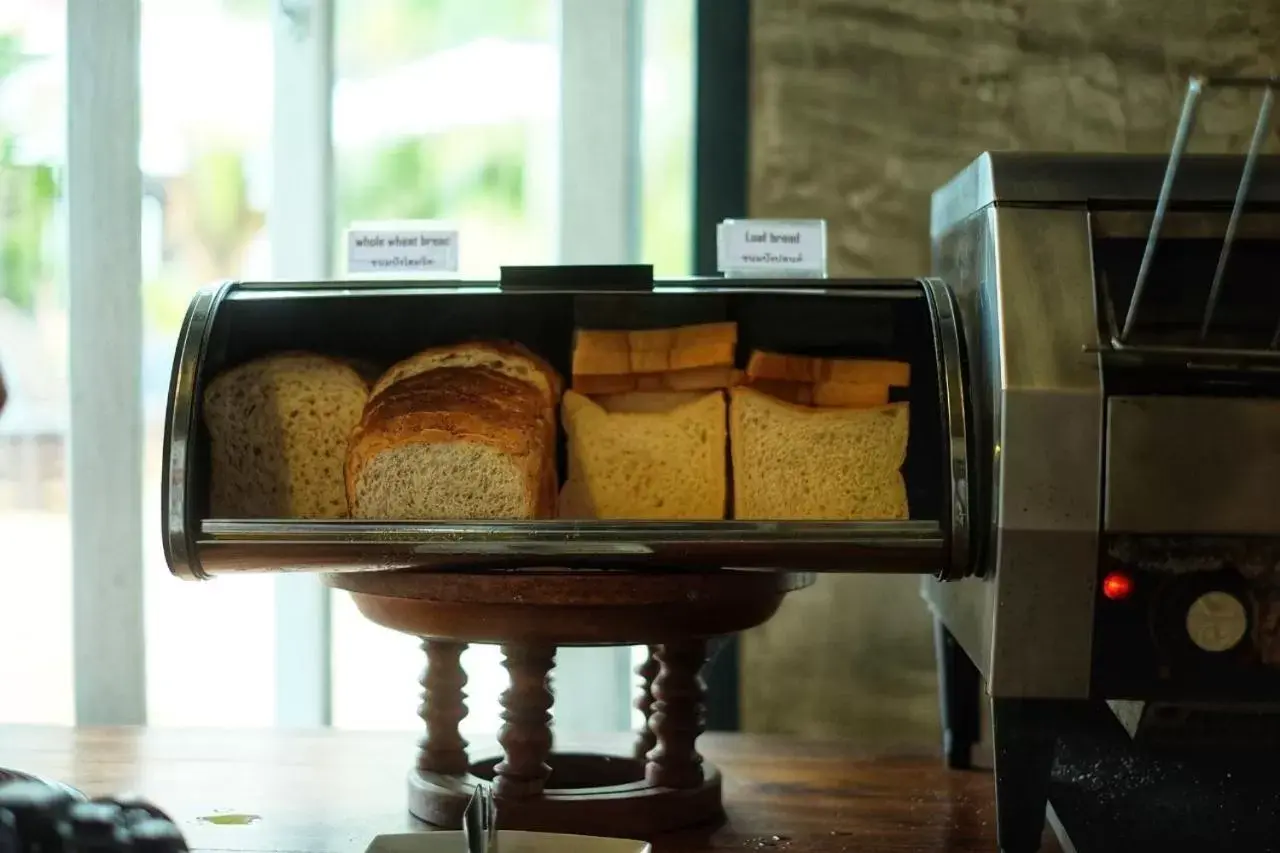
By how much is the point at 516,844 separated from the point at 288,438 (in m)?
0.47

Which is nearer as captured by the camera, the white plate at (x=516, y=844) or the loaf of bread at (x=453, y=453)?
the white plate at (x=516, y=844)

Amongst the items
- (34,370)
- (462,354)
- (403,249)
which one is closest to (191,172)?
(34,370)

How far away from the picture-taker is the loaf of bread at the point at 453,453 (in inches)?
44.4

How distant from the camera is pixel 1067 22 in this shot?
5.13 ft

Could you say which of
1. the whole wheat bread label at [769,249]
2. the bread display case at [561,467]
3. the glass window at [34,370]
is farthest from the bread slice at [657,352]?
the glass window at [34,370]

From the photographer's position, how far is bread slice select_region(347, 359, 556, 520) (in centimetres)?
113

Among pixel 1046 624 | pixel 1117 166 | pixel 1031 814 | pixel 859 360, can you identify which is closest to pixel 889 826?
pixel 1031 814

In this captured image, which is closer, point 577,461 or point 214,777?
point 577,461

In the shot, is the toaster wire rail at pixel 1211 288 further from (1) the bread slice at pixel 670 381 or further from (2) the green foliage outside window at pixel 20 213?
(2) the green foliage outside window at pixel 20 213

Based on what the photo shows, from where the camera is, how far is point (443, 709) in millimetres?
1199

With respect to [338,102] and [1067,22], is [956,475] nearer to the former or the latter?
[1067,22]

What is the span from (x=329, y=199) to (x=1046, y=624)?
3.92ft

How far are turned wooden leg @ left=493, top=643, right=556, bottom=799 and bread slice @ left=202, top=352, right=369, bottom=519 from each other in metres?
0.23

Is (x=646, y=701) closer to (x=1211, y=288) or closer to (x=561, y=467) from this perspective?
(x=561, y=467)
